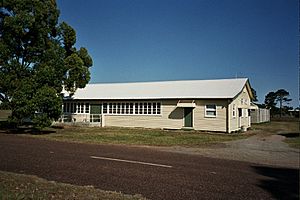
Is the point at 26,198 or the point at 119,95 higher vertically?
the point at 119,95

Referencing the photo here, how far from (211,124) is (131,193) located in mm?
19782

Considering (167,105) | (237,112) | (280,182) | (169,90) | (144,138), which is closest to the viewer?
(280,182)

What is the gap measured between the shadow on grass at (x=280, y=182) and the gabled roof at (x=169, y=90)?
595 inches

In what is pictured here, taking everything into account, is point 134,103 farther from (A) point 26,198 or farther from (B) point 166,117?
(A) point 26,198

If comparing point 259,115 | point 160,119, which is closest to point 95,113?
point 160,119

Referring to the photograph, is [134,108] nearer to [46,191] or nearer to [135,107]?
[135,107]

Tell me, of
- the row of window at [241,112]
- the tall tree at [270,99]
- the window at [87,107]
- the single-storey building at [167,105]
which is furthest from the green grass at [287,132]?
the tall tree at [270,99]

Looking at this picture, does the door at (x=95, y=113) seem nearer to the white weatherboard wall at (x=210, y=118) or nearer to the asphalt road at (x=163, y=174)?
the white weatherboard wall at (x=210, y=118)

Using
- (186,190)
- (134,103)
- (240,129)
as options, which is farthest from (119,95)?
(186,190)

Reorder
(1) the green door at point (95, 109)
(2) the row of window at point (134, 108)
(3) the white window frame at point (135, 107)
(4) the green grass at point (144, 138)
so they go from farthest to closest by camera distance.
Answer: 1. (1) the green door at point (95, 109)
2. (2) the row of window at point (134, 108)
3. (3) the white window frame at point (135, 107)
4. (4) the green grass at point (144, 138)

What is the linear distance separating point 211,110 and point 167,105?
3884 mm

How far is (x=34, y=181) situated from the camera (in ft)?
23.4

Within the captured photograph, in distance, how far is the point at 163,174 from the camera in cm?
865

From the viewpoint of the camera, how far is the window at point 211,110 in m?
25.6
